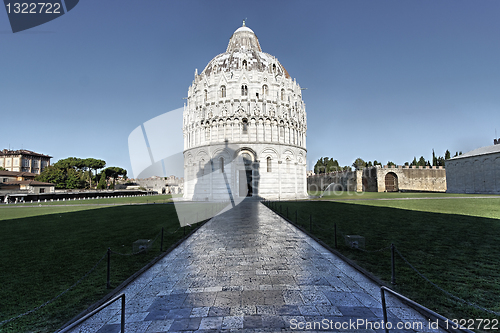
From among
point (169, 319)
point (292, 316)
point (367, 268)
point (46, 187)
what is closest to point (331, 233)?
point (367, 268)

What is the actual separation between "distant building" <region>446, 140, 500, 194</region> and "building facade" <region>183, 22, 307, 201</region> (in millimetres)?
30976

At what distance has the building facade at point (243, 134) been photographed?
35.8 metres

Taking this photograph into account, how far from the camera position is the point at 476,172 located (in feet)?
144

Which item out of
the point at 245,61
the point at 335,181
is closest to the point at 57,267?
the point at 245,61

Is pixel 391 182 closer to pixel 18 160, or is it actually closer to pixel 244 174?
pixel 244 174

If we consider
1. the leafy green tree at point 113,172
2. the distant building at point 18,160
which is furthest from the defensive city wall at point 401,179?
the distant building at point 18,160

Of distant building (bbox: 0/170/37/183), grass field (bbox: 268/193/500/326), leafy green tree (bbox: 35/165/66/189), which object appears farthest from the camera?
leafy green tree (bbox: 35/165/66/189)

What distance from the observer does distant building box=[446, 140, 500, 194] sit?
134 ft

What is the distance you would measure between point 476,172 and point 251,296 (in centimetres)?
5528

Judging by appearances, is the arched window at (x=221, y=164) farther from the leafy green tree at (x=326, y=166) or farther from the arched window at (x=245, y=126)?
the leafy green tree at (x=326, y=166)

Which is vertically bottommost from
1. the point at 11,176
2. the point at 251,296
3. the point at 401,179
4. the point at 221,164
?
the point at 251,296

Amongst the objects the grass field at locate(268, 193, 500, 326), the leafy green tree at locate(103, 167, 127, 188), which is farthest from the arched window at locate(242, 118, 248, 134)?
the leafy green tree at locate(103, 167, 127, 188)

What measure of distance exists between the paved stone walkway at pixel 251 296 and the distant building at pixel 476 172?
4899 centimetres

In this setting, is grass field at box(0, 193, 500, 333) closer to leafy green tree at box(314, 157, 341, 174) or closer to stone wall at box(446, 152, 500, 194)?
stone wall at box(446, 152, 500, 194)
